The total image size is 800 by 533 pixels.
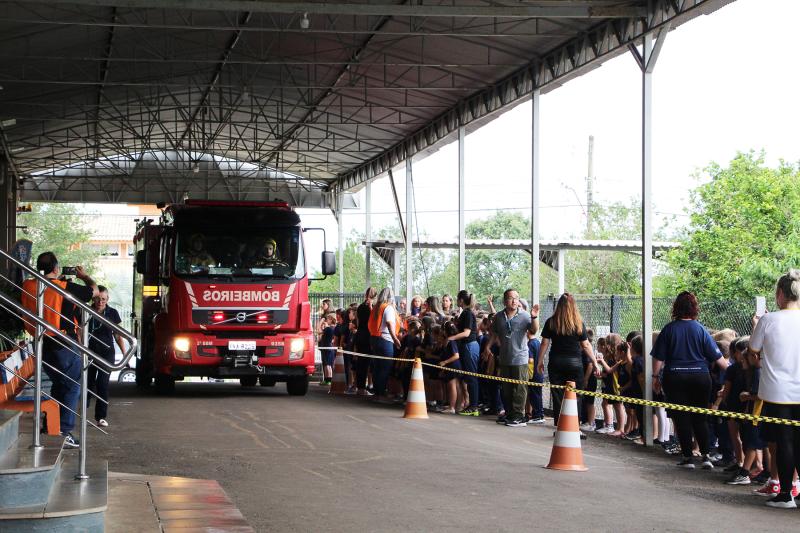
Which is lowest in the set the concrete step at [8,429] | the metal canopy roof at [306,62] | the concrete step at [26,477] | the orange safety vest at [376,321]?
the concrete step at [26,477]

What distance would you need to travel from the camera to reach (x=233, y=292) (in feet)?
62.6

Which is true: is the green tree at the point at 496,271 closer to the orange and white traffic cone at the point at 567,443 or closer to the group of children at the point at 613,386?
the group of children at the point at 613,386

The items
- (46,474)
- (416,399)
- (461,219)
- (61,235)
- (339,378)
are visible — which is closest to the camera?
(46,474)

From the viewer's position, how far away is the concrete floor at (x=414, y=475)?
8438 mm

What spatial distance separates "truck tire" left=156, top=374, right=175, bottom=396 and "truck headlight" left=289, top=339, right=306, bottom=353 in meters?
2.60

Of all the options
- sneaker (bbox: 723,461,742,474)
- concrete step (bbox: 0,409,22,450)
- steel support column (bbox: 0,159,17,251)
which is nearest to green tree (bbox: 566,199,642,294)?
steel support column (bbox: 0,159,17,251)

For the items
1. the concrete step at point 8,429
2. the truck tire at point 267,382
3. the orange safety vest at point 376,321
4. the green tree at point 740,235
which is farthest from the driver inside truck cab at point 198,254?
the green tree at point 740,235

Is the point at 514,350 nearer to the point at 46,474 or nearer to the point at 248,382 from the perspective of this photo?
the point at 248,382

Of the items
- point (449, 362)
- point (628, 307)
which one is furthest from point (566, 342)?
point (628, 307)

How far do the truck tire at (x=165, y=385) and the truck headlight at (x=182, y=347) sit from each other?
166 cm

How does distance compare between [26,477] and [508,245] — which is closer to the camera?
[26,477]

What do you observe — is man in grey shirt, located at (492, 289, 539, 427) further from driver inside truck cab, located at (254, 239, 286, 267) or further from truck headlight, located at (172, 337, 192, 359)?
truck headlight, located at (172, 337, 192, 359)

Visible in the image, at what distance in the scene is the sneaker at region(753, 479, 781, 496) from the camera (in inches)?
389

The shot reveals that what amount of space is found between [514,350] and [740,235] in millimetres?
22774
